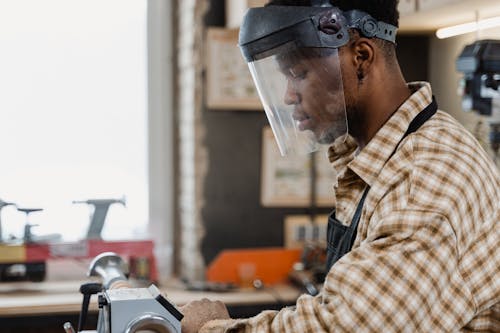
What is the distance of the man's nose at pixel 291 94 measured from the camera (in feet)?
5.11

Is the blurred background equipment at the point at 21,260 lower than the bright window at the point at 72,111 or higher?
lower

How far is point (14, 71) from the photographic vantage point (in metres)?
3.31

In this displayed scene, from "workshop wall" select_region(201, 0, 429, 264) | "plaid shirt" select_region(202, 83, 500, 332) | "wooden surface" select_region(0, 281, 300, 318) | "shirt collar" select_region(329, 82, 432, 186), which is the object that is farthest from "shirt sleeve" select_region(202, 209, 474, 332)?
"workshop wall" select_region(201, 0, 429, 264)

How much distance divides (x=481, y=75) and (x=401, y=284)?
3.89ft

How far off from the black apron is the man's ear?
14 cm

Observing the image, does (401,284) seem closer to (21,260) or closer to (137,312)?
(137,312)

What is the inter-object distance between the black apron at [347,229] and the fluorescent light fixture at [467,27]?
1.30 m

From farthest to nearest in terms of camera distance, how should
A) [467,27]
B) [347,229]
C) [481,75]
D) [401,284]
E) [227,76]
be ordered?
[227,76], [467,27], [481,75], [347,229], [401,284]

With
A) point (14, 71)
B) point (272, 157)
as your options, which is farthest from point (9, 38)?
point (272, 157)

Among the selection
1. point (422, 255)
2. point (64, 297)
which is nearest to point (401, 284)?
point (422, 255)

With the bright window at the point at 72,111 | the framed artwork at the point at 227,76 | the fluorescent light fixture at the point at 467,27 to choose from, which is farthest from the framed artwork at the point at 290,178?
the fluorescent light fixture at the point at 467,27

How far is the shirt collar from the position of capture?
1492 millimetres

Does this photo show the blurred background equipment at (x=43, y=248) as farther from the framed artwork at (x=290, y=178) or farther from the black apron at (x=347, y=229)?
the black apron at (x=347, y=229)

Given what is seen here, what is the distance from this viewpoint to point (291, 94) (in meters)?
1.57
